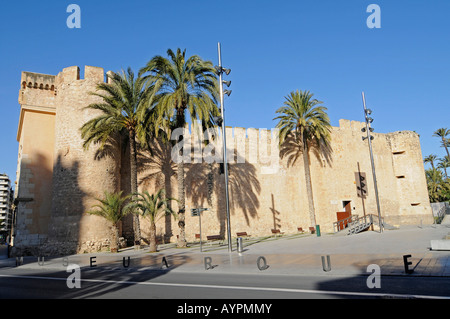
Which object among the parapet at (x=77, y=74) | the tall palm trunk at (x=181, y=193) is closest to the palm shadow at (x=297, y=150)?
the tall palm trunk at (x=181, y=193)

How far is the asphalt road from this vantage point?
278 inches

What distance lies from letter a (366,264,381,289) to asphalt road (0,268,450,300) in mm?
118

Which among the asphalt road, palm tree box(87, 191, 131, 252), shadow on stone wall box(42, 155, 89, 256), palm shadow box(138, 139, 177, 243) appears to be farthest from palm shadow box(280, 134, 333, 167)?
the asphalt road

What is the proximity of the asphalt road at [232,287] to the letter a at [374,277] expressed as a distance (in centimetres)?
12

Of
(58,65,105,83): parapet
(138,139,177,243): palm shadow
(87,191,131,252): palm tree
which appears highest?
(58,65,105,83): parapet

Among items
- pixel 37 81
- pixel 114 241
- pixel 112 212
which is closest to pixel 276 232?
pixel 114 241

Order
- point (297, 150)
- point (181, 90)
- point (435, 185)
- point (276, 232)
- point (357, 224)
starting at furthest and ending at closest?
1. point (435, 185)
2. point (297, 150)
3. point (276, 232)
4. point (357, 224)
5. point (181, 90)

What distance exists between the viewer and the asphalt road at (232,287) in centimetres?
707

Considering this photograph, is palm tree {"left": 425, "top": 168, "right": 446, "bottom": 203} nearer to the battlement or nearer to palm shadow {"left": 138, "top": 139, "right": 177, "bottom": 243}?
palm shadow {"left": 138, "top": 139, "right": 177, "bottom": 243}

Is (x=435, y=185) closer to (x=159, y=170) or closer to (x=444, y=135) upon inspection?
(x=444, y=135)

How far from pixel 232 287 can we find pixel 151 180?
1875cm

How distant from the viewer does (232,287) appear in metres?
8.39

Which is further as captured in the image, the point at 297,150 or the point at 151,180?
the point at 297,150
